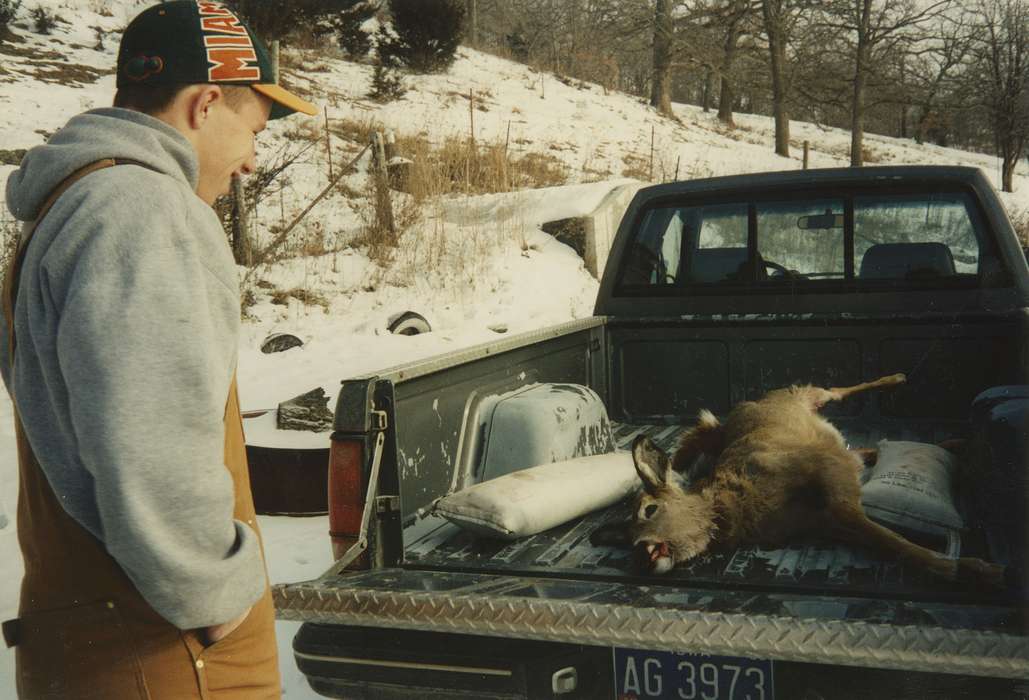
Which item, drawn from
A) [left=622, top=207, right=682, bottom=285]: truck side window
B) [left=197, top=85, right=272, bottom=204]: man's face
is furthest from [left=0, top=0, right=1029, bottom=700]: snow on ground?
[left=197, top=85, right=272, bottom=204]: man's face

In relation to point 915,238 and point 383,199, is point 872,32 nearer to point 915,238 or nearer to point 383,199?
point 383,199

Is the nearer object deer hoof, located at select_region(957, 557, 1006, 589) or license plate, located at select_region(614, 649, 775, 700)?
license plate, located at select_region(614, 649, 775, 700)

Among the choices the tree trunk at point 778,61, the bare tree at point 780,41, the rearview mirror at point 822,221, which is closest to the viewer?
the rearview mirror at point 822,221

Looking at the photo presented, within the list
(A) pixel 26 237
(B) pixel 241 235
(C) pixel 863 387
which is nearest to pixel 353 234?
(B) pixel 241 235

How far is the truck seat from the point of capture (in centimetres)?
449

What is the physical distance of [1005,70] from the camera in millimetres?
18750

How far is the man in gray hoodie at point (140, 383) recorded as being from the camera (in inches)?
55.4

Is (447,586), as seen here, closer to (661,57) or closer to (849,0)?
(849,0)

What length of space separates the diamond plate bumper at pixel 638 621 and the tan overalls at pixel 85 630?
0.75 meters

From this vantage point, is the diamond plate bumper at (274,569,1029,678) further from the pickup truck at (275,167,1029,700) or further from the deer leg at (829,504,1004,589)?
the deer leg at (829,504,1004,589)

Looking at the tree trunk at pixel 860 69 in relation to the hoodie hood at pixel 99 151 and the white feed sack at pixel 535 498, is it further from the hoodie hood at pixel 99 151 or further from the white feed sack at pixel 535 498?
the hoodie hood at pixel 99 151

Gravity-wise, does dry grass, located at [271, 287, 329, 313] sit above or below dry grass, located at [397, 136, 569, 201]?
below

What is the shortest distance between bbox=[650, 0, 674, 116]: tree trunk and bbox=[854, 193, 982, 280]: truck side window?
32257mm

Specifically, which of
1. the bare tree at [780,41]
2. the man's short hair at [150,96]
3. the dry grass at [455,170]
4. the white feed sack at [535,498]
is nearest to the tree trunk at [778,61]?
the bare tree at [780,41]
